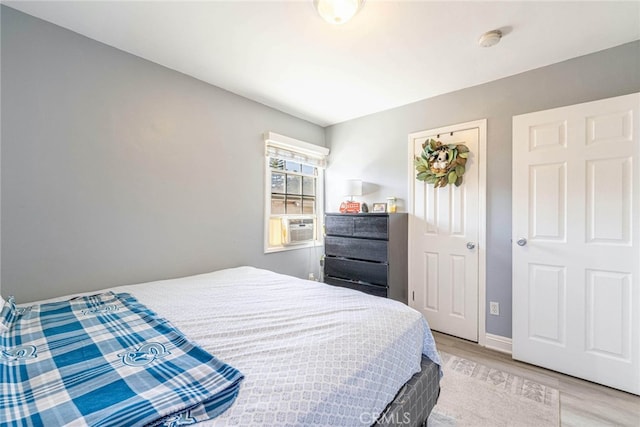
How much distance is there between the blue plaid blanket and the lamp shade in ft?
7.88

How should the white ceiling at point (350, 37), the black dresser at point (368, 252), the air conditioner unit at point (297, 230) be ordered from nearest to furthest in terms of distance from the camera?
the white ceiling at point (350, 37) < the black dresser at point (368, 252) < the air conditioner unit at point (297, 230)

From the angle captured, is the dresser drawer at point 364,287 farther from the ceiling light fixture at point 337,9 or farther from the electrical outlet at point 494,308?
the ceiling light fixture at point 337,9

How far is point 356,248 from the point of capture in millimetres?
2928

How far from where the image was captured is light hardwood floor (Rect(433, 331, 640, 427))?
156cm

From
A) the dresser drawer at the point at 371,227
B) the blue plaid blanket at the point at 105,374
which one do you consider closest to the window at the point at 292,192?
the dresser drawer at the point at 371,227

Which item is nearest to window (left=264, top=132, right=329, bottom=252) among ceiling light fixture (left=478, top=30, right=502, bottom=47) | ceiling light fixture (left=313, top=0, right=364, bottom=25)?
ceiling light fixture (left=313, top=0, right=364, bottom=25)

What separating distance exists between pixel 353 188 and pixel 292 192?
799 millimetres

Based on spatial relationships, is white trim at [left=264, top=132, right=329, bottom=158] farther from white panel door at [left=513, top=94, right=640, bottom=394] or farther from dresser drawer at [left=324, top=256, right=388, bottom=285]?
white panel door at [left=513, top=94, right=640, bottom=394]

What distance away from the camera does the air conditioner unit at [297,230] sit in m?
3.21

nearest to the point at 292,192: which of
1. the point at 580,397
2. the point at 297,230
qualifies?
the point at 297,230

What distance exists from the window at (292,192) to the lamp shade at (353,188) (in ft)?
2.05

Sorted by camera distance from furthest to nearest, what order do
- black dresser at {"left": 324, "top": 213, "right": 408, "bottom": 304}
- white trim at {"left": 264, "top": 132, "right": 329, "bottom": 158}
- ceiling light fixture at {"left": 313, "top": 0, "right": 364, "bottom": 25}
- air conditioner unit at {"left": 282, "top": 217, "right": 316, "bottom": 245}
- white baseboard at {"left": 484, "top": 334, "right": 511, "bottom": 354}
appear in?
air conditioner unit at {"left": 282, "top": 217, "right": 316, "bottom": 245}, white trim at {"left": 264, "top": 132, "right": 329, "bottom": 158}, black dresser at {"left": 324, "top": 213, "right": 408, "bottom": 304}, white baseboard at {"left": 484, "top": 334, "right": 511, "bottom": 354}, ceiling light fixture at {"left": 313, "top": 0, "right": 364, "bottom": 25}

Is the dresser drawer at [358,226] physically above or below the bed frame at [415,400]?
above

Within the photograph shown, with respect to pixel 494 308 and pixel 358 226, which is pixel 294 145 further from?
pixel 494 308
